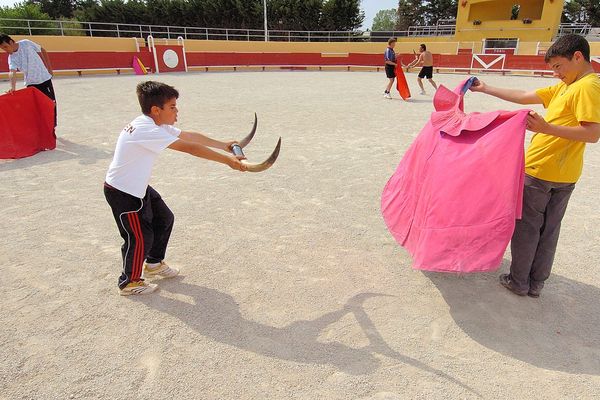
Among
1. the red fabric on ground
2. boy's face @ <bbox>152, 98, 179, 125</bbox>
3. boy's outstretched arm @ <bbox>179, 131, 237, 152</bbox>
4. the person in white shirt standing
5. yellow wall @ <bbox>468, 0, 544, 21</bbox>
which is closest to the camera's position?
boy's face @ <bbox>152, 98, 179, 125</bbox>

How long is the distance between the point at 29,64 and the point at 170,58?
49.5 ft

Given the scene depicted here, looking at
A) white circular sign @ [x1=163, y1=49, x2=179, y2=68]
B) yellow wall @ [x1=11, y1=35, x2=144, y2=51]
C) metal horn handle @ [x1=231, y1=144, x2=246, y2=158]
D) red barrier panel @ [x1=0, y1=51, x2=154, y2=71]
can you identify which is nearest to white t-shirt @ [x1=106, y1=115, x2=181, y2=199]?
metal horn handle @ [x1=231, y1=144, x2=246, y2=158]

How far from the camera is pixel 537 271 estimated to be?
276cm

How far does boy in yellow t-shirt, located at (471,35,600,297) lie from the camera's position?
222cm

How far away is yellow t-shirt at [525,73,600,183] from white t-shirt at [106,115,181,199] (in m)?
A: 2.24

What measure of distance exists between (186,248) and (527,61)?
2287 cm

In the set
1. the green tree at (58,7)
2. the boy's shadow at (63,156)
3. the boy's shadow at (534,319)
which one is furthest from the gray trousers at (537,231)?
the green tree at (58,7)

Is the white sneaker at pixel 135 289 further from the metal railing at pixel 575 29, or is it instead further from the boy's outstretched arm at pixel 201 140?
the metal railing at pixel 575 29

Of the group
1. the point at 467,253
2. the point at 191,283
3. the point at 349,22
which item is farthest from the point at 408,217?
the point at 349,22

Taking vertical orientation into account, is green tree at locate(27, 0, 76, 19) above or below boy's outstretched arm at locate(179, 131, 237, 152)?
above

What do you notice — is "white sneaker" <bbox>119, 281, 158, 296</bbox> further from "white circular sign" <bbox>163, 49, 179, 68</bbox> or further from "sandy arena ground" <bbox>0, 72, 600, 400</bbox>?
"white circular sign" <bbox>163, 49, 179, 68</bbox>

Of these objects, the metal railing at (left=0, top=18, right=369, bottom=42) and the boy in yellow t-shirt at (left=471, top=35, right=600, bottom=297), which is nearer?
the boy in yellow t-shirt at (left=471, top=35, right=600, bottom=297)

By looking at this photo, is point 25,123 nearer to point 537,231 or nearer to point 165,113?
point 165,113

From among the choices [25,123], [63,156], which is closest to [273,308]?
[63,156]
